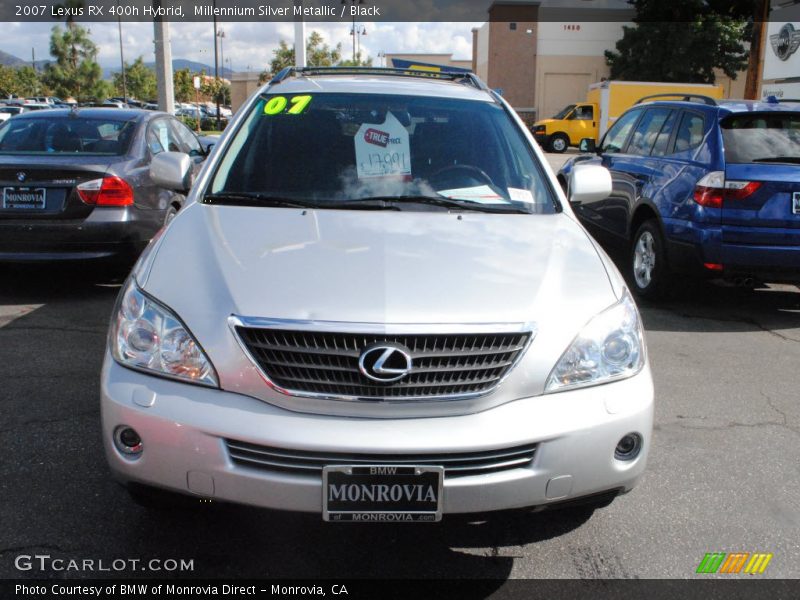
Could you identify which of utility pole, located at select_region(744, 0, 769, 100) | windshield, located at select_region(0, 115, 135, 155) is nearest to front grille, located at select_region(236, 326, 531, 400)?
windshield, located at select_region(0, 115, 135, 155)

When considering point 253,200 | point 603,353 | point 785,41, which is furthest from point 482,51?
point 603,353

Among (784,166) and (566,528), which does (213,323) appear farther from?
(784,166)

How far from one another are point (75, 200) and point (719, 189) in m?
4.95

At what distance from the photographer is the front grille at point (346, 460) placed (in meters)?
2.33

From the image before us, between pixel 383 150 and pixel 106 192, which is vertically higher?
pixel 383 150

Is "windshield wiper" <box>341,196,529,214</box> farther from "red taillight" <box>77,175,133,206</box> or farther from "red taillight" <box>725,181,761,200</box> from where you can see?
"red taillight" <box>77,175,133,206</box>

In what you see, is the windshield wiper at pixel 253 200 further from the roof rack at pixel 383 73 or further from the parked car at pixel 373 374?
the roof rack at pixel 383 73

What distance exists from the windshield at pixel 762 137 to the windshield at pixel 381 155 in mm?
2876

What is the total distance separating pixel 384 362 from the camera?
2395mm

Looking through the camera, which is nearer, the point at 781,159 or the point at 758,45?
the point at 781,159

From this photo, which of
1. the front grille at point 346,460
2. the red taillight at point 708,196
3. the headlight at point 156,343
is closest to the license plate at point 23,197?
the headlight at point 156,343

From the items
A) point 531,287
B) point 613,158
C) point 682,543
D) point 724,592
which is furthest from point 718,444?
point 613,158

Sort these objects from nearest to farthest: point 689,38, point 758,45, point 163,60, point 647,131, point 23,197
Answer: point 23,197, point 647,131, point 163,60, point 758,45, point 689,38

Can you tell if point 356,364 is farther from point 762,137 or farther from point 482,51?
point 482,51
